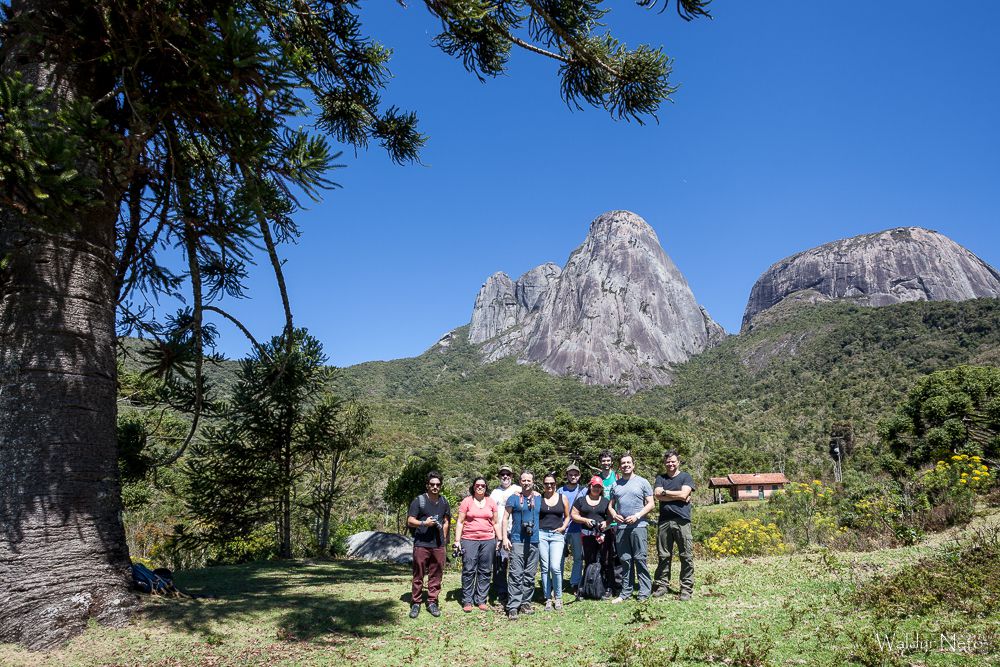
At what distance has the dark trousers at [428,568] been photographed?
5809 mm

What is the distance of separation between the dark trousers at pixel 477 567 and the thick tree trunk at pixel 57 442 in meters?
3.15

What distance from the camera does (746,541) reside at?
10.4 m

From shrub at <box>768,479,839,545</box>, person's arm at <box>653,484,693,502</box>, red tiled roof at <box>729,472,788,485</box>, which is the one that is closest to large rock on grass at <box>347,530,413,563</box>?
person's arm at <box>653,484,693,502</box>

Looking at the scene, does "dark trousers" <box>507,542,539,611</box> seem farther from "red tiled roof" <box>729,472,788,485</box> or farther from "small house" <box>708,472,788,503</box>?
"red tiled roof" <box>729,472,788,485</box>

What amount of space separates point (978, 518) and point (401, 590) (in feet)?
26.1

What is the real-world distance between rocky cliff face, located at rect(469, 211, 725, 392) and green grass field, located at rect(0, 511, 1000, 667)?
415ft

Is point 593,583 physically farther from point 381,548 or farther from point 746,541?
point 381,548

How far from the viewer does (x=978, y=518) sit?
295 inches

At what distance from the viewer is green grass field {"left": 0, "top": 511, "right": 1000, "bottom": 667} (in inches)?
143

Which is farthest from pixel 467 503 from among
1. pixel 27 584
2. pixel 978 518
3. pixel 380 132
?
pixel 978 518

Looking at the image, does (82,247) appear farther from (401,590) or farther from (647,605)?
(647,605)

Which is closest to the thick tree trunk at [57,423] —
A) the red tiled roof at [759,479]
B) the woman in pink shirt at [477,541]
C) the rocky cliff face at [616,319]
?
the woman in pink shirt at [477,541]

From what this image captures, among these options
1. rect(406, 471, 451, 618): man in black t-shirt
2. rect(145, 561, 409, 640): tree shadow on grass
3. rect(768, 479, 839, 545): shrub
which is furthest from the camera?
rect(768, 479, 839, 545): shrub

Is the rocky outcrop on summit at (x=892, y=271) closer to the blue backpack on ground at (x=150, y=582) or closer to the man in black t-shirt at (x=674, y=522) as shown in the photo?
the man in black t-shirt at (x=674, y=522)
